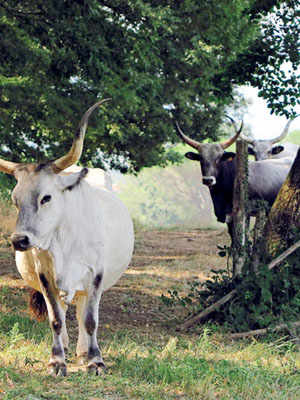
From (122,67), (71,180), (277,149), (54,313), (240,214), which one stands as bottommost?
(54,313)

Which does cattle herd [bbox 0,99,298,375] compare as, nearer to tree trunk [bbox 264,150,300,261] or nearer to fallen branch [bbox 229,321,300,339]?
fallen branch [bbox 229,321,300,339]

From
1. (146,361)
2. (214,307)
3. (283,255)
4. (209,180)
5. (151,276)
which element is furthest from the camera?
(209,180)

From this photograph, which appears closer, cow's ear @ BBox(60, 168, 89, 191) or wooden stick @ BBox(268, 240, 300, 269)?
cow's ear @ BBox(60, 168, 89, 191)

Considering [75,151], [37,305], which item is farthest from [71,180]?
[37,305]

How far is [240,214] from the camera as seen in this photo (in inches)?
273

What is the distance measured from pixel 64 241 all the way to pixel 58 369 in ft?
3.05

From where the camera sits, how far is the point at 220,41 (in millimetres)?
13102

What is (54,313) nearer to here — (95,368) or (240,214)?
(95,368)

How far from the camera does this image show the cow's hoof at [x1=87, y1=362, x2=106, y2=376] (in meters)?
4.69

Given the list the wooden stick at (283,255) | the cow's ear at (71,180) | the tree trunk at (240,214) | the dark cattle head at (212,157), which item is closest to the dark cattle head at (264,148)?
the dark cattle head at (212,157)

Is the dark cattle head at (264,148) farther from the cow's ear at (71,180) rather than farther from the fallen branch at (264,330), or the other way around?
the cow's ear at (71,180)

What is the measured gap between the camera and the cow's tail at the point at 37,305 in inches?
226

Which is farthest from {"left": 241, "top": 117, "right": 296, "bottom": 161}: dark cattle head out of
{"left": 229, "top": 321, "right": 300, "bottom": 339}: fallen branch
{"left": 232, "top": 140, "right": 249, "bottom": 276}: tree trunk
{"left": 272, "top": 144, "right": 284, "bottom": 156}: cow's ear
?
{"left": 229, "top": 321, "right": 300, "bottom": 339}: fallen branch

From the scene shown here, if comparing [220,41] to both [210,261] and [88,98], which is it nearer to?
[88,98]
